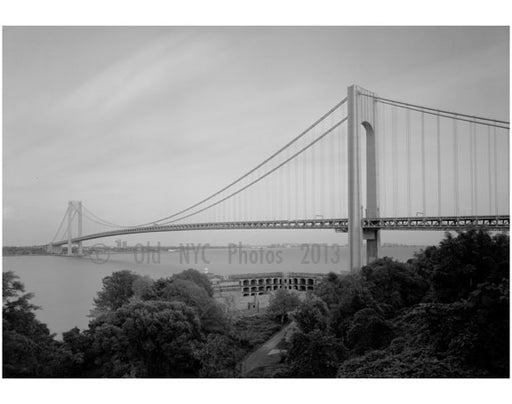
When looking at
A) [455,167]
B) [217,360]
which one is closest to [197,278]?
[217,360]

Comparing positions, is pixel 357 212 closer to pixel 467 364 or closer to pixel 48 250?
pixel 467 364

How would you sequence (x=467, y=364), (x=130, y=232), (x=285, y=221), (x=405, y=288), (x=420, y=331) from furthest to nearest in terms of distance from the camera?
1. (x=130, y=232)
2. (x=285, y=221)
3. (x=405, y=288)
4. (x=420, y=331)
5. (x=467, y=364)

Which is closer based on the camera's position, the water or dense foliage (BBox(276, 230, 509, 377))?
dense foliage (BBox(276, 230, 509, 377))

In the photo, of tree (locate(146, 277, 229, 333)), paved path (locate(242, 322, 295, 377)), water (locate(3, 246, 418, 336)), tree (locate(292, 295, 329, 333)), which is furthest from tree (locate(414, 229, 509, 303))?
water (locate(3, 246, 418, 336))

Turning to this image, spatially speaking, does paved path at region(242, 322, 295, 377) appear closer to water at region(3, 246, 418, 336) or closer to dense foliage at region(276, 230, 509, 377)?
dense foliage at region(276, 230, 509, 377)

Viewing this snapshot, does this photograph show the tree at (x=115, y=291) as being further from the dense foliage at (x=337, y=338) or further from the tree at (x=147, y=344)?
the tree at (x=147, y=344)

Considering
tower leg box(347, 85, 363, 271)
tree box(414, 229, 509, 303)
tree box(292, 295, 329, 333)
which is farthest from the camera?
tower leg box(347, 85, 363, 271)

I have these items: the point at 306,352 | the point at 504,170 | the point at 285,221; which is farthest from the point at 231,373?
the point at 285,221
